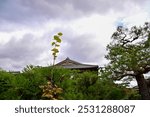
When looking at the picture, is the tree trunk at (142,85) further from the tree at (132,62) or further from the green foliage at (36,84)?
the green foliage at (36,84)

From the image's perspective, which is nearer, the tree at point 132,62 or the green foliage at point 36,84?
the green foliage at point 36,84

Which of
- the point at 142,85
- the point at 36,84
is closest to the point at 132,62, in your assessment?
the point at 142,85

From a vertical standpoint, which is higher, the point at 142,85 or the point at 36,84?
the point at 142,85

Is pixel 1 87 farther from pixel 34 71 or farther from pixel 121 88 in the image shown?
pixel 121 88

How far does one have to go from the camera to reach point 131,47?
1883 centimetres

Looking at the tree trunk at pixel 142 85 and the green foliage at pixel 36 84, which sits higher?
the tree trunk at pixel 142 85

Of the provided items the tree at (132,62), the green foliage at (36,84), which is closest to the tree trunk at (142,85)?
the tree at (132,62)

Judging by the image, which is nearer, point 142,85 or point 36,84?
point 36,84

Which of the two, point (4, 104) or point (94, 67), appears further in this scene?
point (94, 67)

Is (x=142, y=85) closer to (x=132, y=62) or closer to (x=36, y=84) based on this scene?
(x=132, y=62)

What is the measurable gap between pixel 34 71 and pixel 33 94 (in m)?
0.24

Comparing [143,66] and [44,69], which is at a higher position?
[143,66]

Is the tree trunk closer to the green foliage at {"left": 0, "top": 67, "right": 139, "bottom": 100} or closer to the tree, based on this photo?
the tree

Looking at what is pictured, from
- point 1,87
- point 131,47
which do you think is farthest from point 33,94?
point 131,47
